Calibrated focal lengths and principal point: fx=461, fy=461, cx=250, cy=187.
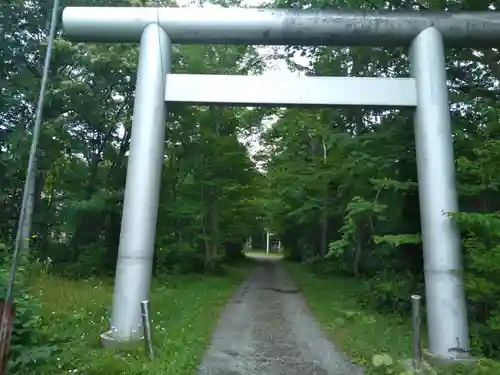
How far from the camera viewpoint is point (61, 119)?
14102 mm

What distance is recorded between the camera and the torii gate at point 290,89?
6.11 meters

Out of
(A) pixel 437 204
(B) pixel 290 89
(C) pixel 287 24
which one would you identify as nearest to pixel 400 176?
(A) pixel 437 204

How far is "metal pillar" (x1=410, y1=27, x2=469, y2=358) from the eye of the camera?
5.91 meters

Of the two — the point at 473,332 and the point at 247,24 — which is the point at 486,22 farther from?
the point at 473,332

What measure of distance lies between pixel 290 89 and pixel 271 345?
3872 millimetres

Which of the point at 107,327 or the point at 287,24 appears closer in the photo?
the point at 287,24

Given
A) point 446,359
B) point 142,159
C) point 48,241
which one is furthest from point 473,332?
point 48,241

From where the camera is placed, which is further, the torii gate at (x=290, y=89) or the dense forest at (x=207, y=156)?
the dense forest at (x=207, y=156)

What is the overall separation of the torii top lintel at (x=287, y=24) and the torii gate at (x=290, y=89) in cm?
1

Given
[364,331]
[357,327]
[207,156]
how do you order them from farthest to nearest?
[207,156] < [357,327] < [364,331]

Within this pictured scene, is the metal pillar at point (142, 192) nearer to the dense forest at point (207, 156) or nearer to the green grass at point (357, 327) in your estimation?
the green grass at point (357, 327)

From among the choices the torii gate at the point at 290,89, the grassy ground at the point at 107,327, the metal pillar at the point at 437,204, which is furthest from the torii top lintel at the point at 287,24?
the grassy ground at the point at 107,327

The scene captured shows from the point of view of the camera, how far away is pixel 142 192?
638 centimetres

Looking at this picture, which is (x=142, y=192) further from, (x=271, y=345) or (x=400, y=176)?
(x=400, y=176)
